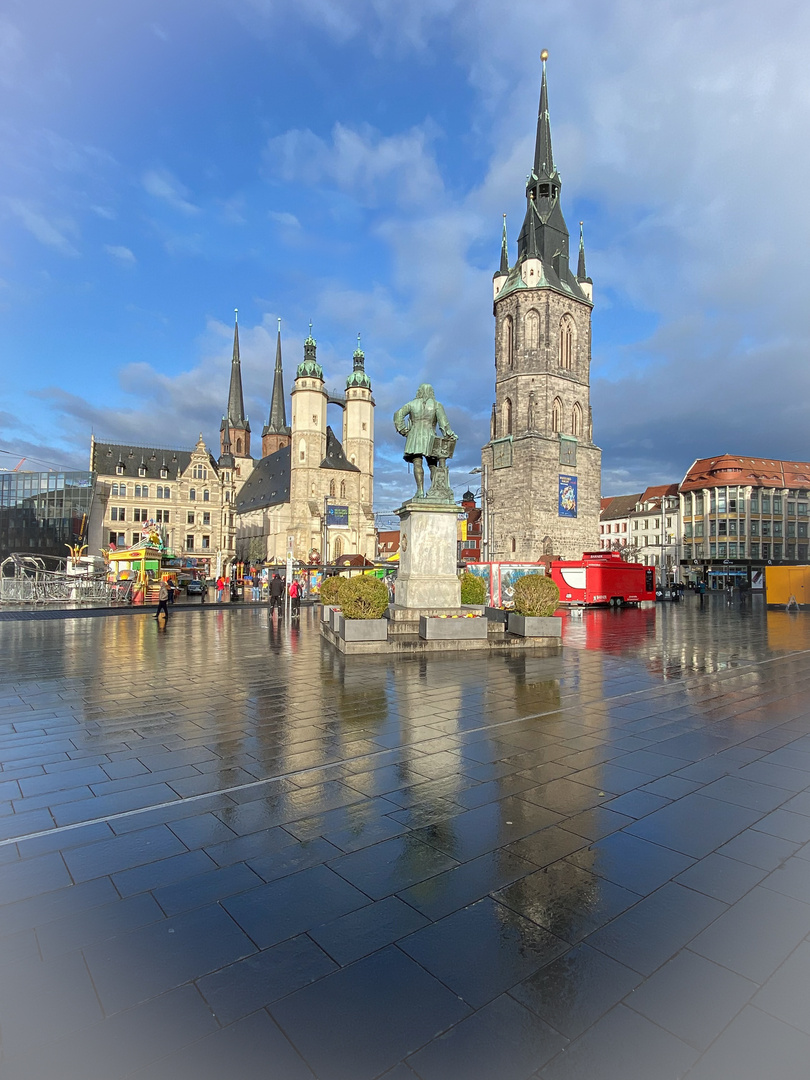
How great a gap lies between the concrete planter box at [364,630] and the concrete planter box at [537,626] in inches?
131

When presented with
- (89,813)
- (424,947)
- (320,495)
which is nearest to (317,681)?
(89,813)

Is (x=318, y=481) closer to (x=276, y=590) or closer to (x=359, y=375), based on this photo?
(x=359, y=375)

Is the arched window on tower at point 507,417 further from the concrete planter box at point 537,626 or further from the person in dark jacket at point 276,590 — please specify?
the concrete planter box at point 537,626

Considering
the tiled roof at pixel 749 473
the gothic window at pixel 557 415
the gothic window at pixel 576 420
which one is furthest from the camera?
the tiled roof at pixel 749 473

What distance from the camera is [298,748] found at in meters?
5.77

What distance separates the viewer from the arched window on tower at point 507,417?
5797 cm

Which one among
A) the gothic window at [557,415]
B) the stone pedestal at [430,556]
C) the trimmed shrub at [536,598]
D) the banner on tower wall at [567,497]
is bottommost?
the trimmed shrub at [536,598]

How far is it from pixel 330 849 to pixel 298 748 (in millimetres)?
2136

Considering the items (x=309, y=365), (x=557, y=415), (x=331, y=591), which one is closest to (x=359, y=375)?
(x=309, y=365)

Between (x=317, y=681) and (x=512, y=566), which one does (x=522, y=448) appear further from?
(x=317, y=681)

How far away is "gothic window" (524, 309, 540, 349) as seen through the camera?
5703 centimetres

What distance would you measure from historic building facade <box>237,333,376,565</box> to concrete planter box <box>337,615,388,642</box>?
60.5 meters

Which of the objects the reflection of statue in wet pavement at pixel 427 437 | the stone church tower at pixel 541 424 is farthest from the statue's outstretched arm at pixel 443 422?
the stone church tower at pixel 541 424

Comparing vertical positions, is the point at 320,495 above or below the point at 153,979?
above
